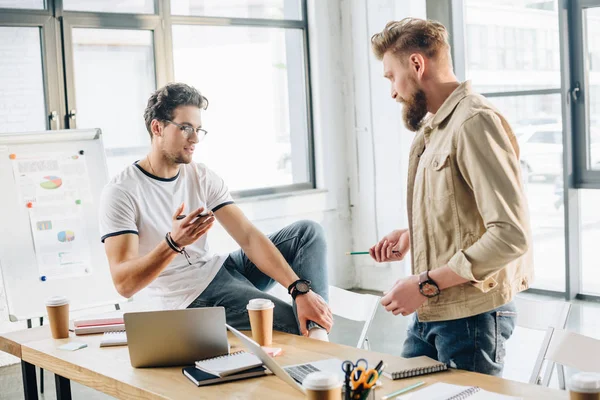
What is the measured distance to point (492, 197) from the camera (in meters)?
1.94

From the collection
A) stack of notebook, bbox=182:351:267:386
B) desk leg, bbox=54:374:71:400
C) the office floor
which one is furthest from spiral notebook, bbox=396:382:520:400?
the office floor

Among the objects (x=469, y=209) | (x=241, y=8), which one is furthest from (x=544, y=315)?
(x=241, y=8)

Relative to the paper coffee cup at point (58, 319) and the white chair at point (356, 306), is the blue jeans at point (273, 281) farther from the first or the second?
the paper coffee cup at point (58, 319)

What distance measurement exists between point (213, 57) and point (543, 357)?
12.7 ft

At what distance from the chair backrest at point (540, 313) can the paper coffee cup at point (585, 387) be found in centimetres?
113

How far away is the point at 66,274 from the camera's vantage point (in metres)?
4.06

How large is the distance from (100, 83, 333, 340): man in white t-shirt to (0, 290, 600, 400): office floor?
50.0 inches

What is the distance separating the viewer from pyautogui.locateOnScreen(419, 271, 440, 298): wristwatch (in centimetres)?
206

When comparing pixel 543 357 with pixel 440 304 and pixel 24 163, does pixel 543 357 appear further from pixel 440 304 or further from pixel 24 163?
pixel 24 163

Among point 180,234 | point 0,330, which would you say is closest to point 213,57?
point 0,330

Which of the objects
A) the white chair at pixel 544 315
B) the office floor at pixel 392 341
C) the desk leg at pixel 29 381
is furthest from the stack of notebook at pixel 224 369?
the office floor at pixel 392 341

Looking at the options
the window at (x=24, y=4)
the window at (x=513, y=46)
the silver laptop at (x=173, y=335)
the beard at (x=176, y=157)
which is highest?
the window at (x=24, y=4)

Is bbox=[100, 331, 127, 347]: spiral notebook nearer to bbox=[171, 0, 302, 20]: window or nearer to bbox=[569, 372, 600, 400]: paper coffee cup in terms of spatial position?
bbox=[569, 372, 600, 400]: paper coffee cup

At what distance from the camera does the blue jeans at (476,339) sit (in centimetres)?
210
